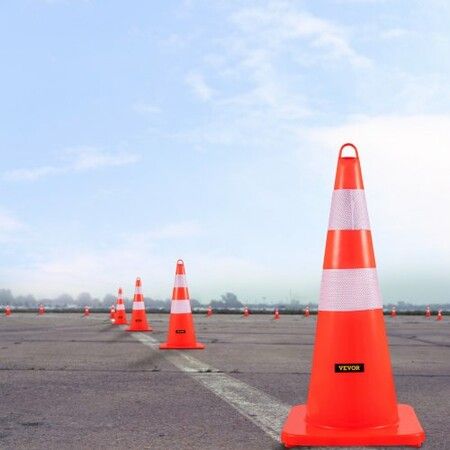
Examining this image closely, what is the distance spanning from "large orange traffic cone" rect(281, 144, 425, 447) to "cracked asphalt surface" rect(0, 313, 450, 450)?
10.7 inches

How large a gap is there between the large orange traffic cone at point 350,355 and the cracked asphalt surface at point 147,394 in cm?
27

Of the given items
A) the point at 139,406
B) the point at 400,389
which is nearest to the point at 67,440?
the point at 139,406

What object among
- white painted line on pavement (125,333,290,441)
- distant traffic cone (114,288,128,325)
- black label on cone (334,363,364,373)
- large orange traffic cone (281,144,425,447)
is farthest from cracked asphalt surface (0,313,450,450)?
distant traffic cone (114,288,128,325)

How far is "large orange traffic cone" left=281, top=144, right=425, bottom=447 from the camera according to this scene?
428 cm

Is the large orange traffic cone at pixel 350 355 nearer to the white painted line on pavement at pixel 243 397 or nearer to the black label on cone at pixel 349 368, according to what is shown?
the black label on cone at pixel 349 368

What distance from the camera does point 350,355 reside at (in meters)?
4.52

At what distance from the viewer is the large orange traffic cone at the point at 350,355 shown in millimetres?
4281

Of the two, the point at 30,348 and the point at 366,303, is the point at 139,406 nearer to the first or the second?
the point at 366,303

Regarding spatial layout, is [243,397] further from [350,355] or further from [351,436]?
[351,436]

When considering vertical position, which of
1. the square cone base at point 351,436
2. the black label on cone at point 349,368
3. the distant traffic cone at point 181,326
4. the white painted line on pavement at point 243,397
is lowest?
the square cone base at point 351,436

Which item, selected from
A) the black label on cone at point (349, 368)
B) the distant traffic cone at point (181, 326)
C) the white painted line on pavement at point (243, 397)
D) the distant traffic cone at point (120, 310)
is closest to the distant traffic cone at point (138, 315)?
the distant traffic cone at point (120, 310)

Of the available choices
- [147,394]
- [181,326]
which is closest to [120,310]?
[181,326]

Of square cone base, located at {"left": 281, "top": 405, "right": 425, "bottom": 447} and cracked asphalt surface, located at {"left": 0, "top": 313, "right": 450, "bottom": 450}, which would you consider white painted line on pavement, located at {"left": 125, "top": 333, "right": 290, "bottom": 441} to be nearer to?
cracked asphalt surface, located at {"left": 0, "top": 313, "right": 450, "bottom": 450}

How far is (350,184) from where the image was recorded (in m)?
4.90
